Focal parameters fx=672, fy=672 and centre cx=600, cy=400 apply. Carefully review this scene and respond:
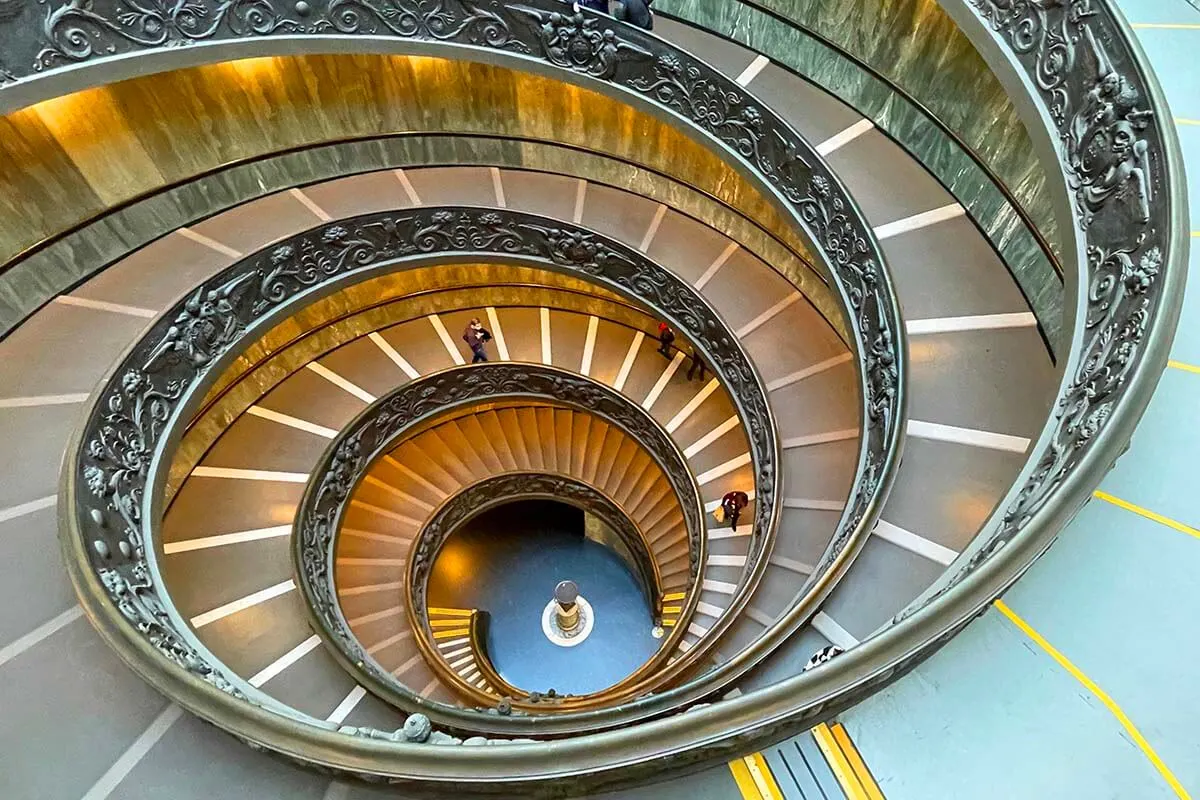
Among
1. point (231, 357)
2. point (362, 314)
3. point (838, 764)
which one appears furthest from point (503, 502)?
point (838, 764)

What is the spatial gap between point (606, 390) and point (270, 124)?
6370mm

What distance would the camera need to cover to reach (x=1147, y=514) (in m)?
3.14

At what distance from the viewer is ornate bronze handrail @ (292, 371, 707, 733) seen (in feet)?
25.9

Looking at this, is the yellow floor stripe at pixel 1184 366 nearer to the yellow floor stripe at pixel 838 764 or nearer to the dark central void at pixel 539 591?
the yellow floor stripe at pixel 838 764

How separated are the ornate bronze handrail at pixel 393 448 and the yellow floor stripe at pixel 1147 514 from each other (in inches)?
241

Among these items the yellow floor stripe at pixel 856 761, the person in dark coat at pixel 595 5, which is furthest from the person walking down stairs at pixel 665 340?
the yellow floor stripe at pixel 856 761

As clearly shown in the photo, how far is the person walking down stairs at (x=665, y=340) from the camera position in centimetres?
1159

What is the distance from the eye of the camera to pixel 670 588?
12.4 m

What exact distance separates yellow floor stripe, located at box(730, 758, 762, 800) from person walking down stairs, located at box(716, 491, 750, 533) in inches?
277

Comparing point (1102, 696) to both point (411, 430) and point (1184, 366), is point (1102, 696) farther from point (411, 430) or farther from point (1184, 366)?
point (411, 430)

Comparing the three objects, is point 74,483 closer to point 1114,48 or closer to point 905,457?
point 905,457

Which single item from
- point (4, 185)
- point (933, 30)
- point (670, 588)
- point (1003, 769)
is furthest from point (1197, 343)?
point (4, 185)

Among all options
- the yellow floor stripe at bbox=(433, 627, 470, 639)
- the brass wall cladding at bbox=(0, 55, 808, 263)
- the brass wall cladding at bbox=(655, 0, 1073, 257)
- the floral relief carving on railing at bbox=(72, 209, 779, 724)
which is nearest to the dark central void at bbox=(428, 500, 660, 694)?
the yellow floor stripe at bbox=(433, 627, 470, 639)

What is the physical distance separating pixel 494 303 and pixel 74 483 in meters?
8.31
